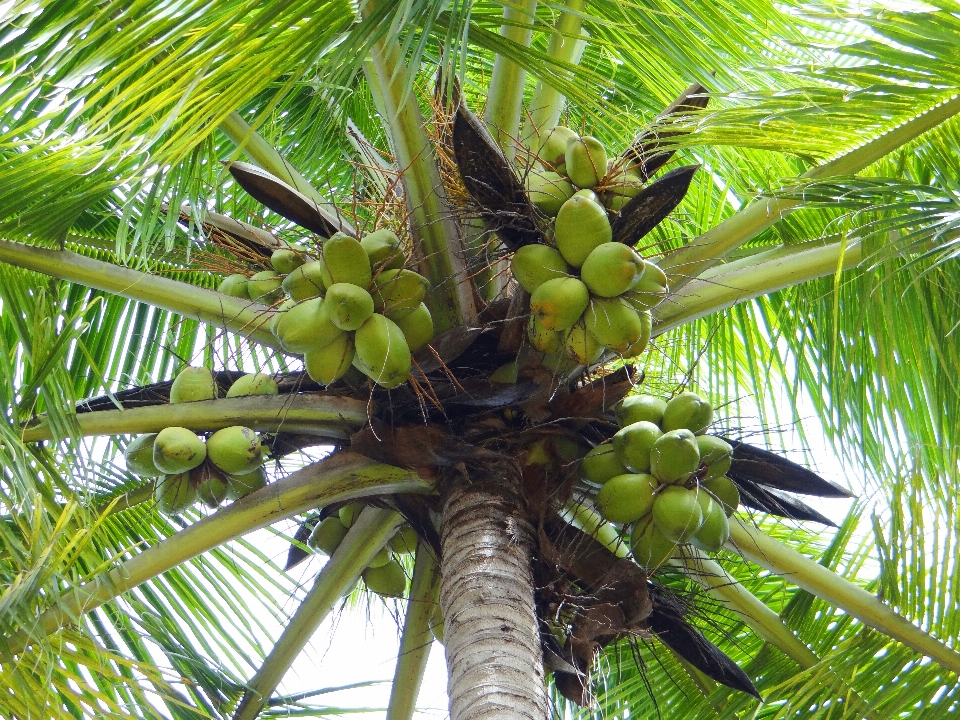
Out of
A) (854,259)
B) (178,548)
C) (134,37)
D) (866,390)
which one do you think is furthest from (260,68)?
(866,390)

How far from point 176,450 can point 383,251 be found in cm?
65

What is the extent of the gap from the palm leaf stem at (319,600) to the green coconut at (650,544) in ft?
2.20

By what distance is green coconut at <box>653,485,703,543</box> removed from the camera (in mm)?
2197

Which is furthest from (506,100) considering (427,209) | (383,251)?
(383,251)

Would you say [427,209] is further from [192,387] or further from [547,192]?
[192,387]

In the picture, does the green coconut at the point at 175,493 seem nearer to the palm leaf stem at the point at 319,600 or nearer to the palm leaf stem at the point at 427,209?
the palm leaf stem at the point at 319,600

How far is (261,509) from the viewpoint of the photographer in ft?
7.80

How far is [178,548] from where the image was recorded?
7.65 feet

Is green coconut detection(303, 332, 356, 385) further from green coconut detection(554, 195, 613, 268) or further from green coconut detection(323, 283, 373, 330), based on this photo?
green coconut detection(554, 195, 613, 268)

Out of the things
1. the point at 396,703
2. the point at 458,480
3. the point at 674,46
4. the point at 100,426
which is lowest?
the point at 396,703

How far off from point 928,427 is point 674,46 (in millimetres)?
1371

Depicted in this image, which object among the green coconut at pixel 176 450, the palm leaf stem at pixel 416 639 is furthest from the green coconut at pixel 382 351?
the palm leaf stem at pixel 416 639

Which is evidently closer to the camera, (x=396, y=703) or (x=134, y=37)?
(x=134, y=37)

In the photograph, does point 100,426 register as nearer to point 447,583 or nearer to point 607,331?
point 447,583
